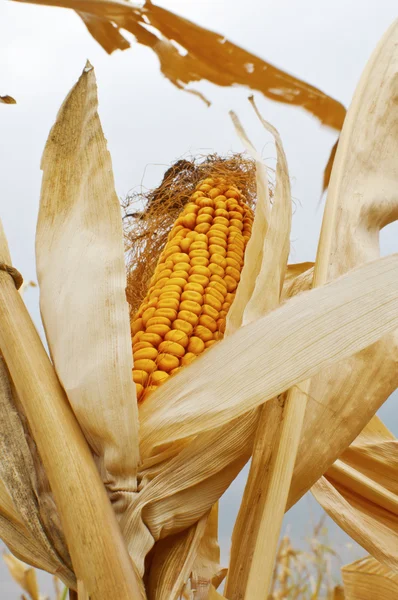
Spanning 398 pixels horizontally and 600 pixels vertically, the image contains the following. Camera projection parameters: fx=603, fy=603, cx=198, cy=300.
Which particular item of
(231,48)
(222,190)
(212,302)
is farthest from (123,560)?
(231,48)

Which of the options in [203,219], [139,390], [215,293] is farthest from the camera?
[203,219]

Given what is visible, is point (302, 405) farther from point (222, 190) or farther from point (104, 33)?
point (104, 33)

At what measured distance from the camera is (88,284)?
64 cm

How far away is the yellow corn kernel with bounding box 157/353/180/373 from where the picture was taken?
0.73m

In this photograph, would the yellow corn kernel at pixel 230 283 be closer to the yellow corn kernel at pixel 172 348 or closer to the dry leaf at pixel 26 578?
the yellow corn kernel at pixel 172 348

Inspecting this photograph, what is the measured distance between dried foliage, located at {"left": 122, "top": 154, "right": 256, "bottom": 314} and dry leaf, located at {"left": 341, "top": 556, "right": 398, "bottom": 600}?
623 millimetres

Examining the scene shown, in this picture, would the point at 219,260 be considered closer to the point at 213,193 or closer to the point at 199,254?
the point at 199,254

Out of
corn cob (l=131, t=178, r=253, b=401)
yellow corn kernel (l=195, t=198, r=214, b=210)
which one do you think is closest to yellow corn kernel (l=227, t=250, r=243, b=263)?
corn cob (l=131, t=178, r=253, b=401)

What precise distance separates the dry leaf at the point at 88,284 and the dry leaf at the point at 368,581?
2.18ft

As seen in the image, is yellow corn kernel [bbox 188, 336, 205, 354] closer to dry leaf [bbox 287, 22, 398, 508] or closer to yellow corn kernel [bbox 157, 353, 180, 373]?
yellow corn kernel [bbox 157, 353, 180, 373]

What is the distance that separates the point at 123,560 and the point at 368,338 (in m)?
0.32

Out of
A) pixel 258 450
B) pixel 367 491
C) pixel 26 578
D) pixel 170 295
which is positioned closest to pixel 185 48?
pixel 170 295

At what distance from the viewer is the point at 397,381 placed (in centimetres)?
73

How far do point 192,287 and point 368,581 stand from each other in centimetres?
67
